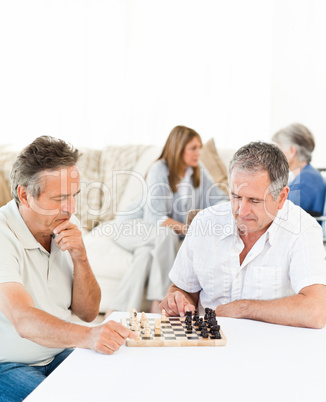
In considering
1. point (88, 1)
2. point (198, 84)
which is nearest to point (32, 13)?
point (88, 1)

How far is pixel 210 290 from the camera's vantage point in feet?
6.06

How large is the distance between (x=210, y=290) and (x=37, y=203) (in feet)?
2.23

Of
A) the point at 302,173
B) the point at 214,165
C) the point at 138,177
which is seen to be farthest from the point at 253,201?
the point at 138,177

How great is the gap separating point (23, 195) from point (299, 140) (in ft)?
7.76

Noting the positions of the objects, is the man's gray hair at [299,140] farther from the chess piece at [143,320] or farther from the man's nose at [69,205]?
the chess piece at [143,320]

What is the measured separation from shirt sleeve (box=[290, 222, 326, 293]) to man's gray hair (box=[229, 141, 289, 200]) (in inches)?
6.7

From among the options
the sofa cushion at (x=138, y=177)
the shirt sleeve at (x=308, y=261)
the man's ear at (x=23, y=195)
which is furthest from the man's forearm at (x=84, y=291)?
the sofa cushion at (x=138, y=177)

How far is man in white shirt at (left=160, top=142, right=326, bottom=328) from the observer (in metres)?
1.62

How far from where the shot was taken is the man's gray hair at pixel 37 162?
157 centimetres

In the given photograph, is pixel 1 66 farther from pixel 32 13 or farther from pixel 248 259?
pixel 248 259

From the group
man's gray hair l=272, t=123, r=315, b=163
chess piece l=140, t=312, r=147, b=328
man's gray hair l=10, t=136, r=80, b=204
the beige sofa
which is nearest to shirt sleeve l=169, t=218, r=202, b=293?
chess piece l=140, t=312, r=147, b=328

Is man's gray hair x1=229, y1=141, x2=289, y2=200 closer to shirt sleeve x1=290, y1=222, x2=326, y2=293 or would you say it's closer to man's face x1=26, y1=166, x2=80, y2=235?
shirt sleeve x1=290, y1=222, x2=326, y2=293

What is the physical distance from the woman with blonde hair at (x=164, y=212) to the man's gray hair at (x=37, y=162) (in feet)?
5.70

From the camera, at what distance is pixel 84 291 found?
170cm
